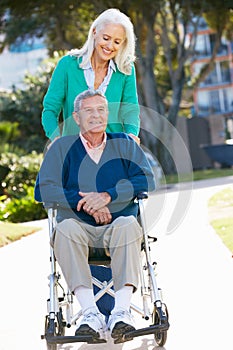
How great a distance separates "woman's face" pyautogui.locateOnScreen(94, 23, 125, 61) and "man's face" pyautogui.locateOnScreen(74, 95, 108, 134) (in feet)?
1.59

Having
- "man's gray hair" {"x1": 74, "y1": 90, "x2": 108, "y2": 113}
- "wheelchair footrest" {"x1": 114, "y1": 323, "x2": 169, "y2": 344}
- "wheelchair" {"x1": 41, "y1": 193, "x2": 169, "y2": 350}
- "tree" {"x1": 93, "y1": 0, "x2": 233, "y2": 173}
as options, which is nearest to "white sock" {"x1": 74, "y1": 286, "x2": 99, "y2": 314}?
"wheelchair" {"x1": 41, "y1": 193, "x2": 169, "y2": 350}

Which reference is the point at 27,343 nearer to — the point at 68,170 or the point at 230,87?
the point at 68,170

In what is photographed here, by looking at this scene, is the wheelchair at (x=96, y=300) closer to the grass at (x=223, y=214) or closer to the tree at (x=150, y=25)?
the grass at (x=223, y=214)

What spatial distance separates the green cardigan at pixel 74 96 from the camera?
17.6ft

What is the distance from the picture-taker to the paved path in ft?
16.4

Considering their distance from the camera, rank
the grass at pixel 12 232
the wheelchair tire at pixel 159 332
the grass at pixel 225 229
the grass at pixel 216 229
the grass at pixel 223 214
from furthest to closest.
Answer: the grass at pixel 12 232 → the grass at pixel 216 229 → the grass at pixel 223 214 → the grass at pixel 225 229 → the wheelchair tire at pixel 159 332

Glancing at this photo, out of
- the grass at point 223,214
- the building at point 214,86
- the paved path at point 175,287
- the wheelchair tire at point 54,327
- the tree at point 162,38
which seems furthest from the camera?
the building at point 214,86

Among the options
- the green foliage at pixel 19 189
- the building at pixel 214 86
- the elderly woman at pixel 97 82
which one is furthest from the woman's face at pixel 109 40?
the building at pixel 214 86

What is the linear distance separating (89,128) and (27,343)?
134 centimetres

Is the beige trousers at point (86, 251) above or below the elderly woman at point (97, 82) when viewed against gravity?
below

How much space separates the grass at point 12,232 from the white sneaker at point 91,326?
5.96 metres

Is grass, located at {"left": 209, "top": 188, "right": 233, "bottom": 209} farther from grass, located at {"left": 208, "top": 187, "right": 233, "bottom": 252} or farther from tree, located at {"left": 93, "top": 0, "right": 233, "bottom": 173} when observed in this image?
tree, located at {"left": 93, "top": 0, "right": 233, "bottom": 173}

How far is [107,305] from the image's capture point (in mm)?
5289

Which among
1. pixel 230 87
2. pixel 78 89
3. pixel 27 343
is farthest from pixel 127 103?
pixel 230 87
